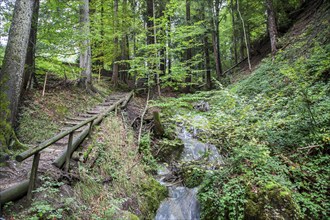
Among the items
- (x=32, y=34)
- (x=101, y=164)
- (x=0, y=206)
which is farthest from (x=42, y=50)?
(x=0, y=206)

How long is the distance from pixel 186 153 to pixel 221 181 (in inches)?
116

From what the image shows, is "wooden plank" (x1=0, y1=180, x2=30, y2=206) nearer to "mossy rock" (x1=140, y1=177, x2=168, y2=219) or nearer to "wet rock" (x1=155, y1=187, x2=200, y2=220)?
"mossy rock" (x1=140, y1=177, x2=168, y2=219)

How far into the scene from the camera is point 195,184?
643 centimetres

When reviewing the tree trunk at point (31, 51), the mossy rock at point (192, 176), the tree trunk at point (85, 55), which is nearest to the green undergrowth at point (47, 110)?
the tree trunk at point (31, 51)

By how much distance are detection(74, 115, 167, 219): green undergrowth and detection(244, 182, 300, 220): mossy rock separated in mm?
2480

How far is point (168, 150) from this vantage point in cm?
799

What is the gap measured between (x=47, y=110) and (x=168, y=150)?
4.85 metres

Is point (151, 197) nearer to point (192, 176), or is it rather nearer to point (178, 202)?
point (178, 202)

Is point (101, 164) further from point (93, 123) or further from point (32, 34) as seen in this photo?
point (32, 34)

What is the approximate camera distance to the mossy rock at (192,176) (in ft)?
21.1

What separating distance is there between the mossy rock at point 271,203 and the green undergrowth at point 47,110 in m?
6.21

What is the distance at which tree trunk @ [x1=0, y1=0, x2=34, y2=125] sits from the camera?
547 centimetres

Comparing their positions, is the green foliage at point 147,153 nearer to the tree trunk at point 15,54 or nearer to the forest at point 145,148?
the forest at point 145,148

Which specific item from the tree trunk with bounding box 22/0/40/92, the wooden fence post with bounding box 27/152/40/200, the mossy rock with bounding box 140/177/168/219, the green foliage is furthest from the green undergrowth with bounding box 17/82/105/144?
the mossy rock with bounding box 140/177/168/219
